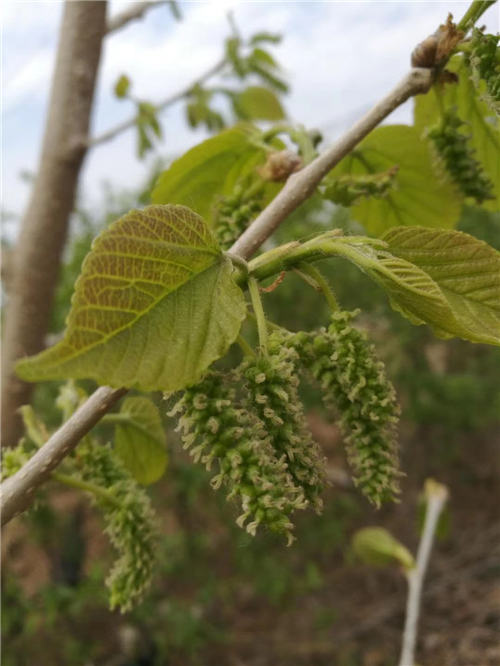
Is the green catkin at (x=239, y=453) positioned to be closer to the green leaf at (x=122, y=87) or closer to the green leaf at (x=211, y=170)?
the green leaf at (x=211, y=170)

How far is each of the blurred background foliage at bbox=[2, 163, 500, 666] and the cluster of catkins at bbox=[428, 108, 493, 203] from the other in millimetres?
1557

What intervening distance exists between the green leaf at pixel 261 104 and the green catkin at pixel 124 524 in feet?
3.42

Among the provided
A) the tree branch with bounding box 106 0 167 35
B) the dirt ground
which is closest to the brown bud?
the tree branch with bounding box 106 0 167 35

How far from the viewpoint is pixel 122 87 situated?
1.37 metres

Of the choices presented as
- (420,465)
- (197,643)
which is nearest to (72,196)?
(197,643)

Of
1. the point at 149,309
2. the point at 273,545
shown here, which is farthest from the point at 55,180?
the point at 273,545

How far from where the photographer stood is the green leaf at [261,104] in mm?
1462

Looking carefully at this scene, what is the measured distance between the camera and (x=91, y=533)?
126 inches

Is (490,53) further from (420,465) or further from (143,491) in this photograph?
(420,465)

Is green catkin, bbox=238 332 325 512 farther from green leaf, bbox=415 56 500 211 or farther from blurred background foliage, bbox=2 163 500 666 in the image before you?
blurred background foliage, bbox=2 163 500 666

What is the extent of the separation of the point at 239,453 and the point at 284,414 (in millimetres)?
38

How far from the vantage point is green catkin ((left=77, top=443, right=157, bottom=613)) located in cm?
56

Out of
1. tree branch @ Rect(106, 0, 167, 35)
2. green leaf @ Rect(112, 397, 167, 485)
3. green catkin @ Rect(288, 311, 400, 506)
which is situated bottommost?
green catkin @ Rect(288, 311, 400, 506)

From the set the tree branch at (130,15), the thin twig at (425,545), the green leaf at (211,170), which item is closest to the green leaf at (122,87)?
the tree branch at (130,15)
